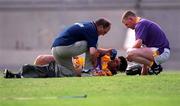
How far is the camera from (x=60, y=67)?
18031 mm

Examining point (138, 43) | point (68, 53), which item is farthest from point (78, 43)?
point (138, 43)

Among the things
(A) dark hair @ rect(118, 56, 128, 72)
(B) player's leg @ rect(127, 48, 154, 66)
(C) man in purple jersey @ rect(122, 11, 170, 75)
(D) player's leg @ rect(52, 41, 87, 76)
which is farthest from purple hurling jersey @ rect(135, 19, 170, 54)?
(D) player's leg @ rect(52, 41, 87, 76)

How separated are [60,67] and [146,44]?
66.9 inches

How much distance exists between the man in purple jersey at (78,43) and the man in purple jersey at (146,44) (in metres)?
0.51

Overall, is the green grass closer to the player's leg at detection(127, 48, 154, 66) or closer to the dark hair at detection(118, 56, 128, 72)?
the player's leg at detection(127, 48, 154, 66)

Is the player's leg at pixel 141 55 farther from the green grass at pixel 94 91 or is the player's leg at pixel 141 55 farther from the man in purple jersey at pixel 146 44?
the green grass at pixel 94 91

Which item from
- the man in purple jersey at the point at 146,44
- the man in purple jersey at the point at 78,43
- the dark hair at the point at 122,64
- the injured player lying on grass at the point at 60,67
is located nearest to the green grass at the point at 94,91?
the injured player lying on grass at the point at 60,67

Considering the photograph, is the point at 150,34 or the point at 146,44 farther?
the point at 146,44

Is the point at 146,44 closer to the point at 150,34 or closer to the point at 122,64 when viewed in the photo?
the point at 150,34

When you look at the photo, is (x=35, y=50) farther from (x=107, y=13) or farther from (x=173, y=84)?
(x=173, y=84)

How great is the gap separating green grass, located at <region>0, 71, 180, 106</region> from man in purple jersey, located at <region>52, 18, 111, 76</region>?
0.74m

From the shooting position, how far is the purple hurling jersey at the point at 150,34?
17.8 metres

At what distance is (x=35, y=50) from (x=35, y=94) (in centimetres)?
3100

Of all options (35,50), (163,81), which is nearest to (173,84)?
(163,81)
